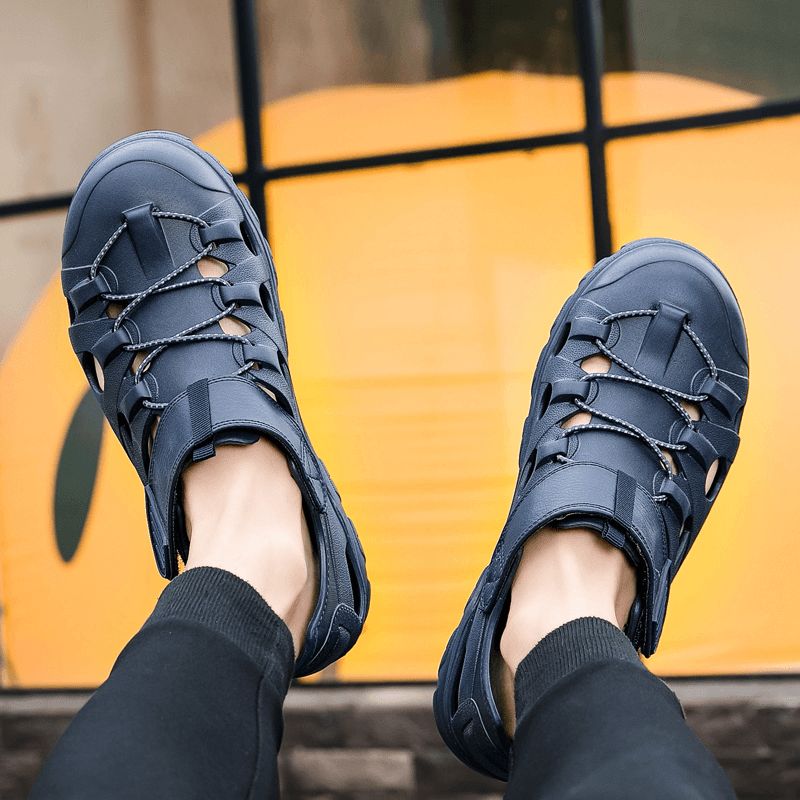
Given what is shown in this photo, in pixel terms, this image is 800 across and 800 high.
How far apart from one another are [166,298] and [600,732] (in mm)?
907

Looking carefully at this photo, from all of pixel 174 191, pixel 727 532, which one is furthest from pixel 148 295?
pixel 727 532

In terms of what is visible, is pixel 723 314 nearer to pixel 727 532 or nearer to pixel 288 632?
pixel 727 532

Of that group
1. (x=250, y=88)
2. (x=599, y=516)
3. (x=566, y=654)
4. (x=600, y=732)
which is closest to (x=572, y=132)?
(x=250, y=88)

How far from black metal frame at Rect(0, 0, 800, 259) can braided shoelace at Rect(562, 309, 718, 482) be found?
291mm

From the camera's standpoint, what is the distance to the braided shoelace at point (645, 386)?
1175 millimetres

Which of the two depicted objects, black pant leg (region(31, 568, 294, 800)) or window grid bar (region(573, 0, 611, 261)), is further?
window grid bar (region(573, 0, 611, 261))

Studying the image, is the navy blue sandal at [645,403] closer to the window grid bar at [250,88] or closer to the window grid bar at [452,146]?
the window grid bar at [452,146]

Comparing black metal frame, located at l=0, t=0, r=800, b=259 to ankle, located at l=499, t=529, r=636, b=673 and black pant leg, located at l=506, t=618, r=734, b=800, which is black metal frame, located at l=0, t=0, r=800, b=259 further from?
black pant leg, located at l=506, t=618, r=734, b=800

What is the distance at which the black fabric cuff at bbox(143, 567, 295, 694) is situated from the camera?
31.3 inches

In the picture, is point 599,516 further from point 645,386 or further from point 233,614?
point 233,614

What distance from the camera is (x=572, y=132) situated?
1.46 meters

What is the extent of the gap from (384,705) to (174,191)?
1038 millimetres

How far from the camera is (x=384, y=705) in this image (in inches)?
61.4

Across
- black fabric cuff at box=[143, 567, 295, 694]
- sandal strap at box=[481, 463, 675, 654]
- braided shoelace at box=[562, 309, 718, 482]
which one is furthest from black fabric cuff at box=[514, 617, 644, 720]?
braided shoelace at box=[562, 309, 718, 482]
